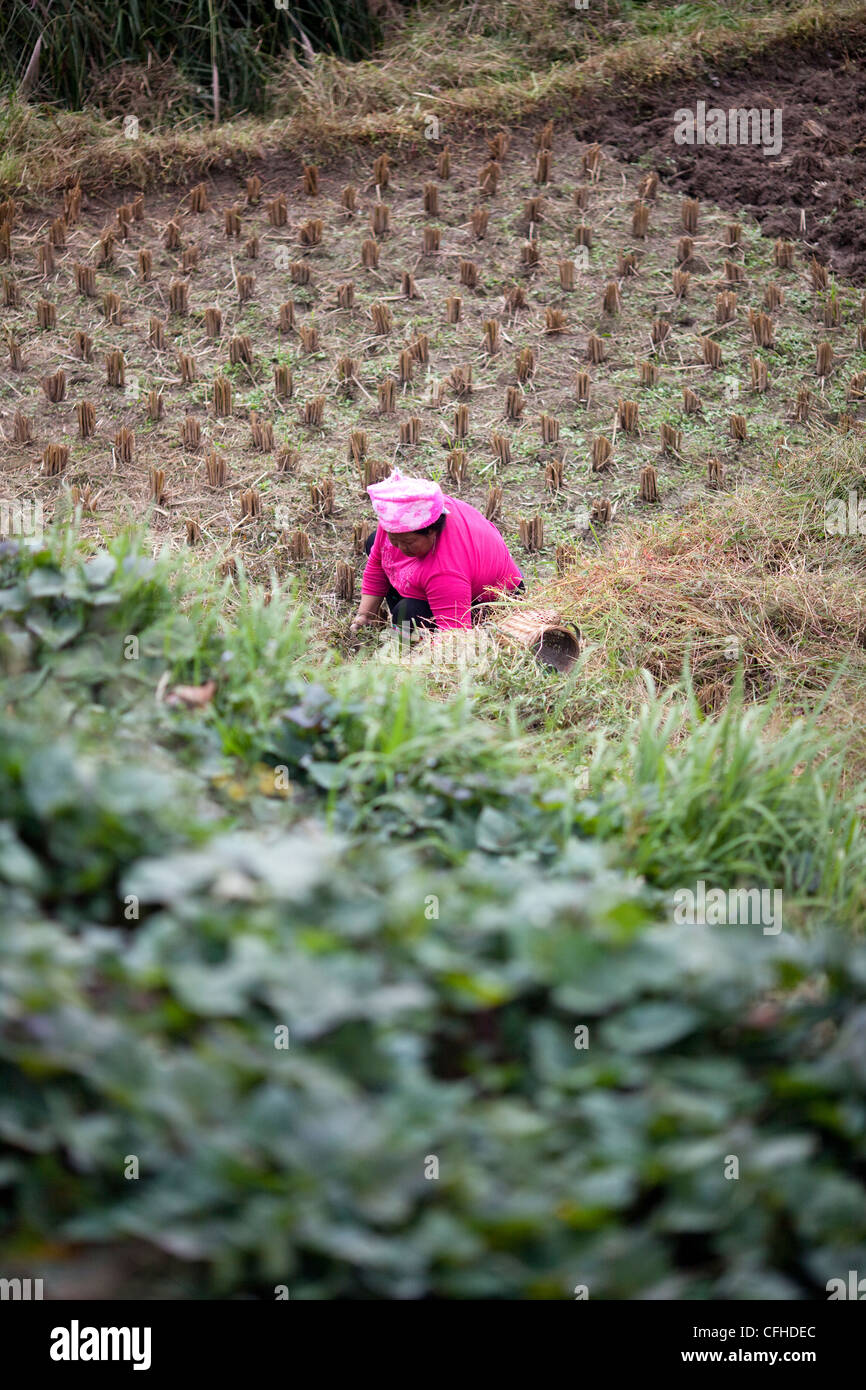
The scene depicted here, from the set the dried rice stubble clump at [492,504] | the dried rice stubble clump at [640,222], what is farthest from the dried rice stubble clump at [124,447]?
the dried rice stubble clump at [640,222]

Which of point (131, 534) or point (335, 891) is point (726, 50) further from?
point (335, 891)

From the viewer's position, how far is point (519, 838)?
2570 millimetres

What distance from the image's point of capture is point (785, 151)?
814 centimetres

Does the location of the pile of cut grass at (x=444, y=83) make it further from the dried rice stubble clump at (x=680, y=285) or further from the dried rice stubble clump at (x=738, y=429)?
the dried rice stubble clump at (x=738, y=429)

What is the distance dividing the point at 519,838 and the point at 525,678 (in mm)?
1490

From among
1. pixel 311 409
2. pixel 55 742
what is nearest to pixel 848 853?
pixel 55 742

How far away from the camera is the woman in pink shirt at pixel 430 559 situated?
418 centimetres

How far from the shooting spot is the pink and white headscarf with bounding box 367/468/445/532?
415cm

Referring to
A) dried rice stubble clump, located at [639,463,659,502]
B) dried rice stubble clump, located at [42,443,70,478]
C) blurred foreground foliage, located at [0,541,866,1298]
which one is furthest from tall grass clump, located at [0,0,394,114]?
blurred foreground foliage, located at [0,541,866,1298]

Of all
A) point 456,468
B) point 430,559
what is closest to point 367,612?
point 430,559

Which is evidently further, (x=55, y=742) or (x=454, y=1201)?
(x=55, y=742)

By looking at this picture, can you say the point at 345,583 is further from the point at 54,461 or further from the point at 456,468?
the point at 54,461

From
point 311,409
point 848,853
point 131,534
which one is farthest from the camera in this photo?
point 311,409

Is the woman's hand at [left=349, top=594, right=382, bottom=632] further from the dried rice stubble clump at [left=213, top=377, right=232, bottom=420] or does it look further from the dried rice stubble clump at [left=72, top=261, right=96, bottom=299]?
the dried rice stubble clump at [left=72, top=261, right=96, bottom=299]
